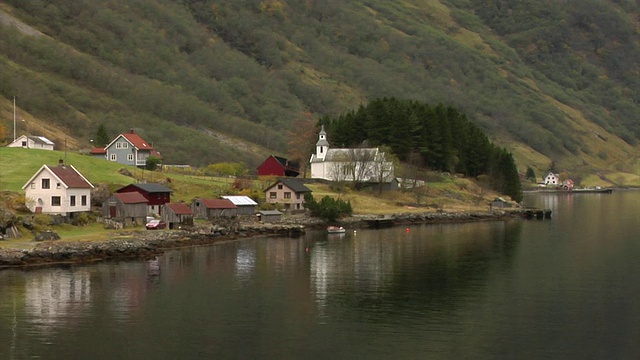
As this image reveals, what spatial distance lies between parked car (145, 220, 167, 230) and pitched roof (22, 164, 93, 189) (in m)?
7.12

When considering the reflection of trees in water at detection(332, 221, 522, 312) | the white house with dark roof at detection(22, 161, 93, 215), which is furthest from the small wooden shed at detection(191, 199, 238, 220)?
the reflection of trees in water at detection(332, 221, 522, 312)

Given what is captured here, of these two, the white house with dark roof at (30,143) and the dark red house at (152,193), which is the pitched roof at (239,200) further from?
the white house with dark roof at (30,143)

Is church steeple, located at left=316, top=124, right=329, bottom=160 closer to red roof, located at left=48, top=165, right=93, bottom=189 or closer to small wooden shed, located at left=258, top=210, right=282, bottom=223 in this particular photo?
small wooden shed, located at left=258, top=210, right=282, bottom=223

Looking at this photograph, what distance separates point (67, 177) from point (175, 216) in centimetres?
1142

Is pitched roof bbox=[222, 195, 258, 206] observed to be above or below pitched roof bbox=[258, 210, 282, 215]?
above

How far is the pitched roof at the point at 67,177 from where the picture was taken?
304 ft

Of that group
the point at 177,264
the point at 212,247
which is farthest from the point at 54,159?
the point at 177,264

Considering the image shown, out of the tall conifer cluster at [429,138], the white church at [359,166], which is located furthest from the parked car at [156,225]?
the tall conifer cluster at [429,138]

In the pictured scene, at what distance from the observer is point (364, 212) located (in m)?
125

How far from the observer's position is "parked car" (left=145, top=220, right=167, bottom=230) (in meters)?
94.8

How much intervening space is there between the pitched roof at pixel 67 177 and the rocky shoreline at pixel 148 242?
8.22 m

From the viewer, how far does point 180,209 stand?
99000 millimetres

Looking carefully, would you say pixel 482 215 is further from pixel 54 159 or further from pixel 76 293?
pixel 76 293

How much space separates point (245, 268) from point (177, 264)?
590 centimetres
